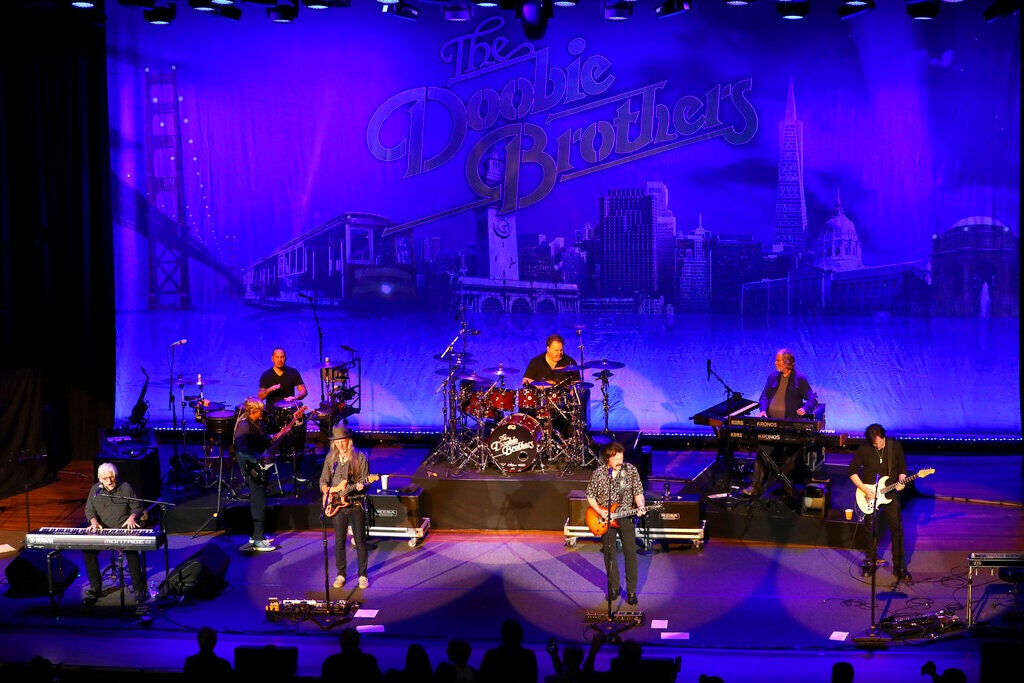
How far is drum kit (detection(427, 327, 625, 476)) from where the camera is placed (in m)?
12.9

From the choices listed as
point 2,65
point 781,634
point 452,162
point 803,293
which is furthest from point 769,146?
point 2,65

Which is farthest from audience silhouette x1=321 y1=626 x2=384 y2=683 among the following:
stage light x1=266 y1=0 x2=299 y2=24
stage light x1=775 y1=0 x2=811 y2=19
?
stage light x1=775 y1=0 x2=811 y2=19

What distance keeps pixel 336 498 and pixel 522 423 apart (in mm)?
2660

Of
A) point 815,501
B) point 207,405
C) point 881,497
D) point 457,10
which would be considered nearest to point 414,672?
point 881,497

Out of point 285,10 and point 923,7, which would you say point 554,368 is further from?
point 923,7

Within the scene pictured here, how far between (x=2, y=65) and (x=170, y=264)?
3.51 m

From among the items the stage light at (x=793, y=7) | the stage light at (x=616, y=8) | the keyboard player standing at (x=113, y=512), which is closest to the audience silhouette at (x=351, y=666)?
the keyboard player standing at (x=113, y=512)

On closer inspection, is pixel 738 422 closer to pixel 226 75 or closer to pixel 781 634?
pixel 781 634

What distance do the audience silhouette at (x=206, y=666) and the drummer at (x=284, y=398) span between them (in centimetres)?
Result: 566

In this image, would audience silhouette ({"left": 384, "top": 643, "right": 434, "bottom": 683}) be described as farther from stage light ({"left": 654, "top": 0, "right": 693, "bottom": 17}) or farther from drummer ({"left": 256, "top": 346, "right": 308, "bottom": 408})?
stage light ({"left": 654, "top": 0, "right": 693, "bottom": 17})

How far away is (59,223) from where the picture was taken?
16406 millimetres

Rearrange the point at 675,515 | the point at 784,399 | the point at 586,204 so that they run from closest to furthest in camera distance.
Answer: the point at 675,515
the point at 784,399
the point at 586,204

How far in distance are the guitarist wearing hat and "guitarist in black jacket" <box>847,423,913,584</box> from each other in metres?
4.73

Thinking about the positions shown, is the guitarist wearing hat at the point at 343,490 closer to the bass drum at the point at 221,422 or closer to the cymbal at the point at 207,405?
the bass drum at the point at 221,422
